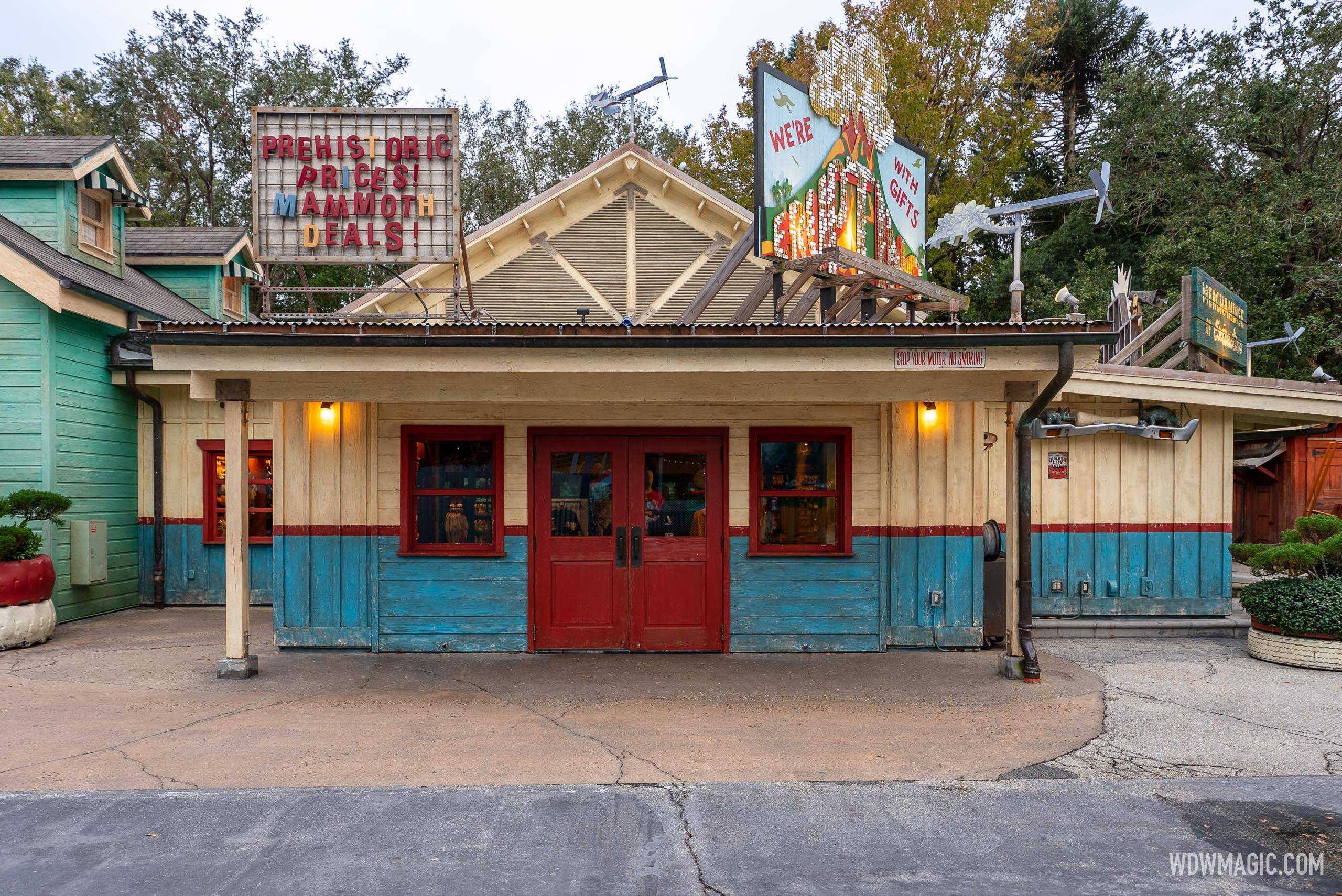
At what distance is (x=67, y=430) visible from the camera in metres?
10.6

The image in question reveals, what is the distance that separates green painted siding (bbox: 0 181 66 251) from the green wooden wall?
177cm

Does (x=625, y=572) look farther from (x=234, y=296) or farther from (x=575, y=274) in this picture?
(x=234, y=296)

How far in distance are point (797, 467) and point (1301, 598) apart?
16.2 ft

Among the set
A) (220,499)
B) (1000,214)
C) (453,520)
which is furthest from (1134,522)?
(220,499)

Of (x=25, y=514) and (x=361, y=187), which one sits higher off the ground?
(x=361, y=187)

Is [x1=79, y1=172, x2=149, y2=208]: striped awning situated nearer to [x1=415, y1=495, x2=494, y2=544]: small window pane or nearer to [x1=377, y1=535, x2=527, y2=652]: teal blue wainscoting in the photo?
[x1=415, y1=495, x2=494, y2=544]: small window pane

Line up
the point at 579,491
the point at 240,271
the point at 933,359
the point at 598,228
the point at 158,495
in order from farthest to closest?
the point at 240,271
the point at 158,495
the point at 598,228
the point at 579,491
the point at 933,359

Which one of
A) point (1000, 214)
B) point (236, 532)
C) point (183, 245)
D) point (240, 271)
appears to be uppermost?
point (183, 245)

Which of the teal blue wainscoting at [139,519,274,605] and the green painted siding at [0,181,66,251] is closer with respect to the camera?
the green painted siding at [0,181,66,251]

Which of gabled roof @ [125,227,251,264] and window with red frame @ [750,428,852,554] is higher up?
gabled roof @ [125,227,251,264]

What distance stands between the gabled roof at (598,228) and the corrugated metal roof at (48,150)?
4.89 metres

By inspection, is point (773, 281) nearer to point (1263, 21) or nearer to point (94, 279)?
point (94, 279)

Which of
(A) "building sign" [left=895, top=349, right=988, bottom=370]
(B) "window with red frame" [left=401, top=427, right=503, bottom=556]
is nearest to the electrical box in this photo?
(B) "window with red frame" [left=401, top=427, right=503, bottom=556]

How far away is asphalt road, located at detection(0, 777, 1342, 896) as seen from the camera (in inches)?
149
